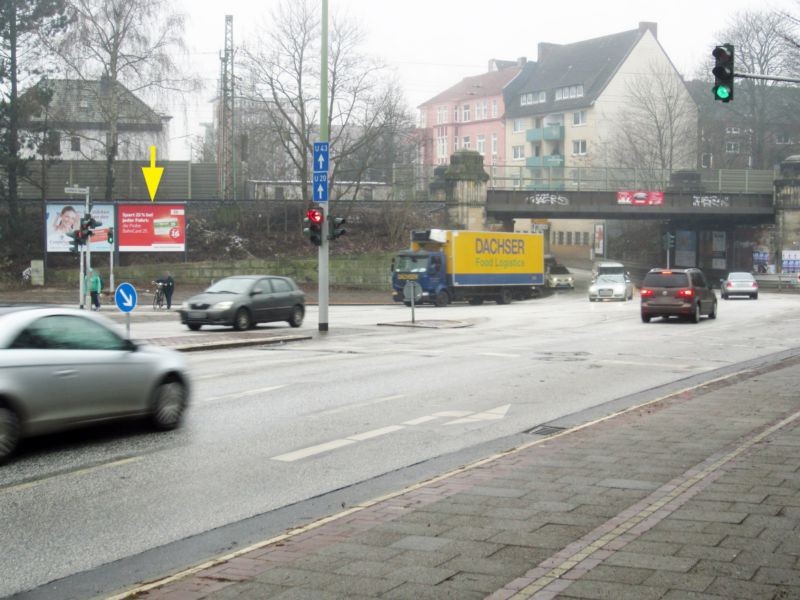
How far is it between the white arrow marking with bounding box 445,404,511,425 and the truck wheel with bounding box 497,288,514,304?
37573mm

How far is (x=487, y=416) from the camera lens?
12.1m

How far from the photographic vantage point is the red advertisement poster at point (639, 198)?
64.2 m

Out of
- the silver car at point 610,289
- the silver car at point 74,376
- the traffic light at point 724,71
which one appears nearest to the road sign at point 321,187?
the traffic light at point 724,71

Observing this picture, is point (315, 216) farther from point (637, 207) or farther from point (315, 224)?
point (637, 207)

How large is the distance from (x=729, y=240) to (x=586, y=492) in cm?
7480

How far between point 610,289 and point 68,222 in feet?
87.1

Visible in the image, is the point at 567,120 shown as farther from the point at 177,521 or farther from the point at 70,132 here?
the point at 177,521

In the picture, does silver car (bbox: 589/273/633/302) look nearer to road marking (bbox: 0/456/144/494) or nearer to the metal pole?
the metal pole

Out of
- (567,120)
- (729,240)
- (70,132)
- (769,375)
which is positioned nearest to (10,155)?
(70,132)

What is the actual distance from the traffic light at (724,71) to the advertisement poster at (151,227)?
3837 cm

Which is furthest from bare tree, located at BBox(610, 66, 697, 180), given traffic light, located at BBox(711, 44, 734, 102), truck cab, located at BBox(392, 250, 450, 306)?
traffic light, located at BBox(711, 44, 734, 102)

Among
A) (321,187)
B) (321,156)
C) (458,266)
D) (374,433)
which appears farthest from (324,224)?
(458,266)

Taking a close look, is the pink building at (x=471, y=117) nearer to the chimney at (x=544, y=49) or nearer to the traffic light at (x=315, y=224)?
the chimney at (x=544, y=49)

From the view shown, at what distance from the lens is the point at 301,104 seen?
186 feet
